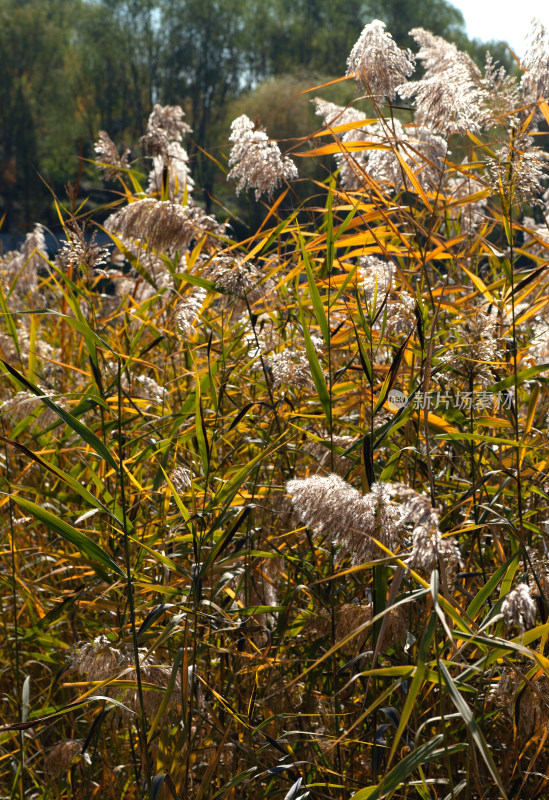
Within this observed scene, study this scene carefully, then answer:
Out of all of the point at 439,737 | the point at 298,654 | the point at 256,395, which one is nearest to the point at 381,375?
the point at 256,395

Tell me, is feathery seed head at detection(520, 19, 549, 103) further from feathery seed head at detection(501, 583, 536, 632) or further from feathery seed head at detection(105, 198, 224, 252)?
feathery seed head at detection(501, 583, 536, 632)

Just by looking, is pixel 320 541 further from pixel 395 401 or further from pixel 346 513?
Result: pixel 346 513

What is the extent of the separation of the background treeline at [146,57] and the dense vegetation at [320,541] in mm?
25150

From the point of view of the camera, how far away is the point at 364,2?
29.5 meters

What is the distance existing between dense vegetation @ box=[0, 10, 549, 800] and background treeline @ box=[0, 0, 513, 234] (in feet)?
82.5

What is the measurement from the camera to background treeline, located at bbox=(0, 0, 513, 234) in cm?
2652

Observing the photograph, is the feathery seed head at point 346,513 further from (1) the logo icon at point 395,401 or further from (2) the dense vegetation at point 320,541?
(1) the logo icon at point 395,401

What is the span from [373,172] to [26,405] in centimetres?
88

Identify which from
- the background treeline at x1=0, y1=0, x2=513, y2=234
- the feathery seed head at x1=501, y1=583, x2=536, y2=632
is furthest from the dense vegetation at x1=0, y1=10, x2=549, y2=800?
the background treeline at x1=0, y1=0, x2=513, y2=234

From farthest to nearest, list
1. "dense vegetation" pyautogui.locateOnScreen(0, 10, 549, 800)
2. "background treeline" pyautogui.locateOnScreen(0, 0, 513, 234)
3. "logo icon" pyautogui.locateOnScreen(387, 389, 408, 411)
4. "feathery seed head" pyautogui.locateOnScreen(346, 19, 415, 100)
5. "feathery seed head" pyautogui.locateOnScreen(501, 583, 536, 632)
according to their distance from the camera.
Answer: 1. "background treeline" pyautogui.locateOnScreen(0, 0, 513, 234)
2. "logo icon" pyautogui.locateOnScreen(387, 389, 408, 411)
3. "feathery seed head" pyautogui.locateOnScreen(346, 19, 415, 100)
4. "dense vegetation" pyautogui.locateOnScreen(0, 10, 549, 800)
5. "feathery seed head" pyautogui.locateOnScreen(501, 583, 536, 632)

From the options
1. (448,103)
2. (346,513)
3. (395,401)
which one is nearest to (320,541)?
(395,401)

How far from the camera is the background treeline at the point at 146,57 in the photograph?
26.5 meters

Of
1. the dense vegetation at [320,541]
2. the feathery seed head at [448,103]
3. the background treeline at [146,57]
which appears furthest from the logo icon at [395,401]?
the background treeline at [146,57]

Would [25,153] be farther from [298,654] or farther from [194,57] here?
[298,654]
